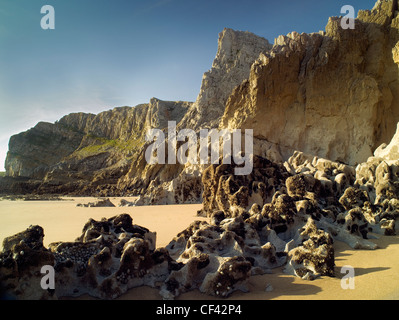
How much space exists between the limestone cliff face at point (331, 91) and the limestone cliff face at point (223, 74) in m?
11.9

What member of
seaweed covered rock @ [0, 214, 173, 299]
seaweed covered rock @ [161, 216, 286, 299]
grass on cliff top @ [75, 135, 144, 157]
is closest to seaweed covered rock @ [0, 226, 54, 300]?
seaweed covered rock @ [0, 214, 173, 299]

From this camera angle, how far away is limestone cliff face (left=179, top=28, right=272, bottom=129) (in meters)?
37.9

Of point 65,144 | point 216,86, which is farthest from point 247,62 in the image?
point 65,144

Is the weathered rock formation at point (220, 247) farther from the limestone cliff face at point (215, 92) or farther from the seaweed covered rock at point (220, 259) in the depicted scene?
the limestone cliff face at point (215, 92)

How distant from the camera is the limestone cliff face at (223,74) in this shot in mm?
37906

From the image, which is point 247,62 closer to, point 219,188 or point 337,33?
point 337,33

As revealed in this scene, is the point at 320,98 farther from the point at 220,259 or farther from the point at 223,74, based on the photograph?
the point at 220,259

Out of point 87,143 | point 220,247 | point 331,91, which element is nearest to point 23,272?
point 220,247

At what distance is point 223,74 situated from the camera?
4059 cm

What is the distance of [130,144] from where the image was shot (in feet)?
195

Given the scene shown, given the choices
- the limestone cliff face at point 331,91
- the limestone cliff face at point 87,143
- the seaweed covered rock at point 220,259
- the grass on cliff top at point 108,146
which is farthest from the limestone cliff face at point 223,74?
the seaweed covered rock at point 220,259

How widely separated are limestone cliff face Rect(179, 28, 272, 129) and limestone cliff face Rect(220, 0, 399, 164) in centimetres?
1190

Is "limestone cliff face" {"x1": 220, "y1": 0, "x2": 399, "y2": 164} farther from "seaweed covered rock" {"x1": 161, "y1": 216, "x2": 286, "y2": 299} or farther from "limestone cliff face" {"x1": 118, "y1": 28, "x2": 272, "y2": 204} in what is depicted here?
"seaweed covered rock" {"x1": 161, "y1": 216, "x2": 286, "y2": 299}

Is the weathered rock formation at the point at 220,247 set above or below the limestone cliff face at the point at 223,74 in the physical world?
below
